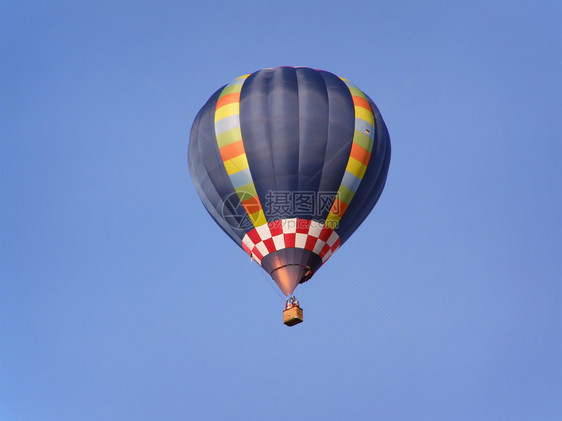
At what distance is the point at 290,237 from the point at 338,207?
4.49ft

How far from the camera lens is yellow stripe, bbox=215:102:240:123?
20.1 m

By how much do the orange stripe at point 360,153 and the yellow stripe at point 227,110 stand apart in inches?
112

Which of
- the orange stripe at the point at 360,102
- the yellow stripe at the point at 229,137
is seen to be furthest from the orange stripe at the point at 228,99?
the orange stripe at the point at 360,102

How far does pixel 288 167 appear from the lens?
1931cm

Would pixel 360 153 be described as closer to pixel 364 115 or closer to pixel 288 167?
pixel 364 115

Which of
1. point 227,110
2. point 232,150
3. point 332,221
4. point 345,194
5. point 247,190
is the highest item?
point 227,110

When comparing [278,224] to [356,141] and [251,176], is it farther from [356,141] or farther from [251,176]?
[356,141]

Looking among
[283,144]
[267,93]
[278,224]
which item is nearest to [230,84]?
[267,93]

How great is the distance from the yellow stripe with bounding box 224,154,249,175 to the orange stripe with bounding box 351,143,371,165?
2.49 m

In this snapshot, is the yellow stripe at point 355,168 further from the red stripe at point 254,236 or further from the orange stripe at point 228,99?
the orange stripe at point 228,99

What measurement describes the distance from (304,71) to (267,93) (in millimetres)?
1338

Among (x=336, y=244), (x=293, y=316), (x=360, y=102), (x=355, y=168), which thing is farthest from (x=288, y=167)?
(x=293, y=316)

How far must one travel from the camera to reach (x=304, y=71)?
823 inches

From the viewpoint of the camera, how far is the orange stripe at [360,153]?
1977cm
